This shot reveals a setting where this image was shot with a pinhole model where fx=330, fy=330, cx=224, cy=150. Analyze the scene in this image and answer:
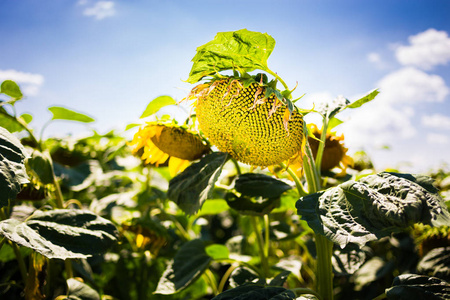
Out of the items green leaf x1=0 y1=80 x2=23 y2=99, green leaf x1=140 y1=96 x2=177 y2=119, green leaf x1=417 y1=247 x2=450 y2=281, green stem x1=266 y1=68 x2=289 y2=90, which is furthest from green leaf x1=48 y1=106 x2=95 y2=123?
green leaf x1=417 y1=247 x2=450 y2=281

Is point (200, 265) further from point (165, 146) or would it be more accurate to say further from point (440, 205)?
point (440, 205)

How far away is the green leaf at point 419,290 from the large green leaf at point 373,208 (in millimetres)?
210

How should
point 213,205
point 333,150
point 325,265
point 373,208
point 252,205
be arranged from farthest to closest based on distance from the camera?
1. point 213,205
2. point 333,150
3. point 252,205
4. point 325,265
5. point 373,208

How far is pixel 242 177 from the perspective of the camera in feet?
3.10

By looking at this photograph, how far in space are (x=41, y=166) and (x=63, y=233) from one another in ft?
0.80

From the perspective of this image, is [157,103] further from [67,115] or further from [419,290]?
[419,290]

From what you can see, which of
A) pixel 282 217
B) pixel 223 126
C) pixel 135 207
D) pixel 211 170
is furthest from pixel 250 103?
pixel 282 217

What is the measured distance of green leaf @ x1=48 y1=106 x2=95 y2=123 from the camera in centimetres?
106

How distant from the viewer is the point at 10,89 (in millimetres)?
875

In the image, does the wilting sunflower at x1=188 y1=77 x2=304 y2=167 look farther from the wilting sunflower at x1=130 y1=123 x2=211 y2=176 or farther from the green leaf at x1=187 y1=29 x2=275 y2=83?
the wilting sunflower at x1=130 y1=123 x2=211 y2=176

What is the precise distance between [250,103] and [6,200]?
51cm

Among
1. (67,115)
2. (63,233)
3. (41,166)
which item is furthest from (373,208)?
(67,115)

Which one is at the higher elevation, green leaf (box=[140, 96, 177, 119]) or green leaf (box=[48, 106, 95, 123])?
green leaf (box=[140, 96, 177, 119])

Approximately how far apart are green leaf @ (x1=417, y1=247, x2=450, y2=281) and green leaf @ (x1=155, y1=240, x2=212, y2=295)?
760 mm
